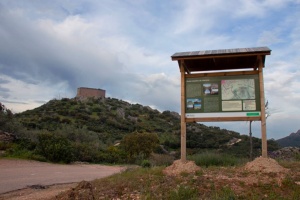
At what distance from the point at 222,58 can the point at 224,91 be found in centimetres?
104

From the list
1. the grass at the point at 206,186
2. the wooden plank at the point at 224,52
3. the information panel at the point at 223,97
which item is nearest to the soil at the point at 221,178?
the grass at the point at 206,186

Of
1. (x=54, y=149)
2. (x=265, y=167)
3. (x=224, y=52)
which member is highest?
(x=224, y=52)

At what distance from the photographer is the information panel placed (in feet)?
30.1

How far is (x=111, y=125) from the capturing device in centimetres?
4472

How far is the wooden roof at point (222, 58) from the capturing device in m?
9.24

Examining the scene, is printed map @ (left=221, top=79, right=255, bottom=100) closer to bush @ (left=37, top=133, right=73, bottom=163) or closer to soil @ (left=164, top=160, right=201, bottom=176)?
soil @ (left=164, top=160, right=201, bottom=176)

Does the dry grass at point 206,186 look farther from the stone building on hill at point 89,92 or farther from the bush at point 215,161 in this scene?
the stone building on hill at point 89,92

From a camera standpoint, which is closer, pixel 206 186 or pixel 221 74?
pixel 206 186

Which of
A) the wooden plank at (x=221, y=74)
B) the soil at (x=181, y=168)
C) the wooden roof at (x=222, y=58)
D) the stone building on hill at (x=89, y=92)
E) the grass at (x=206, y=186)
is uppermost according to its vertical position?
the stone building on hill at (x=89, y=92)

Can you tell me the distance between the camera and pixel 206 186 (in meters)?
6.77

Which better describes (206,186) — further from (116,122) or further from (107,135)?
(116,122)

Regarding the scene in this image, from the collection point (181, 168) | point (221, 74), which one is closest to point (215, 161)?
point (181, 168)

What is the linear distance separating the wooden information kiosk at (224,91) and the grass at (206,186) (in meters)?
1.65

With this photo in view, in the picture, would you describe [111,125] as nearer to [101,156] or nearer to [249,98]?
[101,156]
